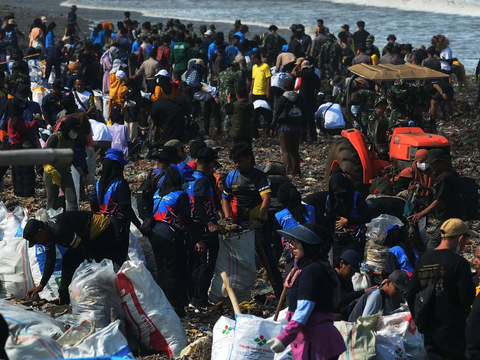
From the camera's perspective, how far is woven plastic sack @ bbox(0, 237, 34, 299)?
841cm

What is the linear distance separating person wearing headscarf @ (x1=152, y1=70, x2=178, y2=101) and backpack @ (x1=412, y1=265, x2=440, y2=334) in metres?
9.25

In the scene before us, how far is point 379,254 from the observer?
849 cm

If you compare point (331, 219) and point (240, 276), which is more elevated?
point (331, 219)

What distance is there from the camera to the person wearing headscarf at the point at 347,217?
26.8 feet

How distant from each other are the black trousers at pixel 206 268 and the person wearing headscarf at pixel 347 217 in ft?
3.72

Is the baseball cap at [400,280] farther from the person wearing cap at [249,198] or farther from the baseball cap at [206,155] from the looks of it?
the baseball cap at [206,155]

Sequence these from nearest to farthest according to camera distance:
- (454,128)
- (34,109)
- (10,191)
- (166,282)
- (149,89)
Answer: (166,282) → (34,109) → (10,191) → (454,128) → (149,89)

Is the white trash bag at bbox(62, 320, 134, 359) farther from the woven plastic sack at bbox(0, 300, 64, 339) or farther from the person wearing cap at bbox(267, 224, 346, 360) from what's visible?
the person wearing cap at bbox(267, 224, 346, 360)

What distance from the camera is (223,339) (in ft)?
20.8

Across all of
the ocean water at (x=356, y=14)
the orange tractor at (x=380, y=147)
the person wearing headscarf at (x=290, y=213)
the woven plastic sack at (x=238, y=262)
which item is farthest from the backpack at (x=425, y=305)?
the ocean water at (x=356, y=14)

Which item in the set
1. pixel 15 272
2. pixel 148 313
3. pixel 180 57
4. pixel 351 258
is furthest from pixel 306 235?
pixel 180 57

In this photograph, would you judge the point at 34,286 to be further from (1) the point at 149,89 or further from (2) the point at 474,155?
(1) the point at 149,89

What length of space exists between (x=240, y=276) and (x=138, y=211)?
1466mm

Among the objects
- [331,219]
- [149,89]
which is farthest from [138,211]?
[149,89]
